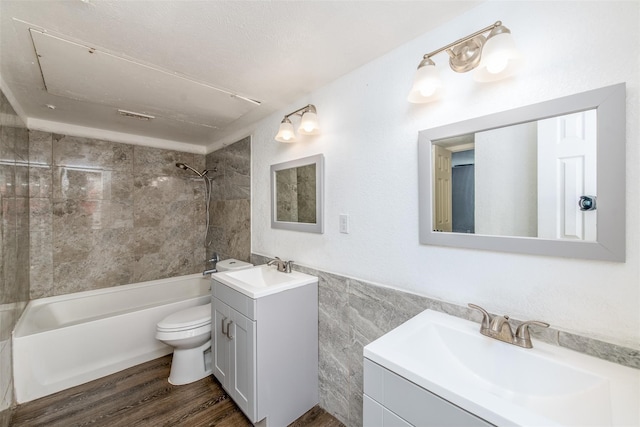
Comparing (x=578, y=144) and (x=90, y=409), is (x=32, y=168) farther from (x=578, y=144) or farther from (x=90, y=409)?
(x=578, y=144)

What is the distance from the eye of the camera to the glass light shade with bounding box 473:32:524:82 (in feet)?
2.83

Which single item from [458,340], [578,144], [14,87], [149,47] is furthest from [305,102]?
[14,87]

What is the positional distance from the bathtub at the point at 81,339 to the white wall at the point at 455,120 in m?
1.62

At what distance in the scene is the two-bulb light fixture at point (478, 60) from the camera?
87cm

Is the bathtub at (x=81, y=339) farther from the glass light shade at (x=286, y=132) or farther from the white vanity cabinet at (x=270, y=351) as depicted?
the glass light shade at (x=286, y=132)

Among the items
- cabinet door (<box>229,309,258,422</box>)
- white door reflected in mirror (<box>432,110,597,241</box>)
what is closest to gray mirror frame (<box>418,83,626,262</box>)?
white door reflected in mirror (<box>432,110,597,241</box>)

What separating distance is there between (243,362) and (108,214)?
236 cm

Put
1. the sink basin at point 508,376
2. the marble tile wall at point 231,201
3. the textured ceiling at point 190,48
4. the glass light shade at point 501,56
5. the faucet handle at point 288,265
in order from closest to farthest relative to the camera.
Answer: the sink basin at point 508,376 < the glass light shade at point 501,56 < the textured ceiling at point 190,48 < the faucet handle at point 288,265 < the marble tile wall at point 231,201

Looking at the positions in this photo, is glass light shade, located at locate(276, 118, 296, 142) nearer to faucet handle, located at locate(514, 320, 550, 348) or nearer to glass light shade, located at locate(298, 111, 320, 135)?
glass light shade, located at locate(298, 111, 320, 135)

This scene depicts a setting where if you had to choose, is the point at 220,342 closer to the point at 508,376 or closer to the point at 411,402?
the point at 411,402

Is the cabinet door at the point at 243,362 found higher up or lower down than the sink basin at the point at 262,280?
lower down

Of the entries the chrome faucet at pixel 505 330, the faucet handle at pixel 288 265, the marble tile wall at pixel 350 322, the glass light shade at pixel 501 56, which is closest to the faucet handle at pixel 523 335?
the chrome faucet at pixel 505 330

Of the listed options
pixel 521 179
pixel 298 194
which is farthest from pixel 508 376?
pixel 298 194

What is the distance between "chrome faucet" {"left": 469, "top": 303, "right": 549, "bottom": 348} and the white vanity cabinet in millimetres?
1021
